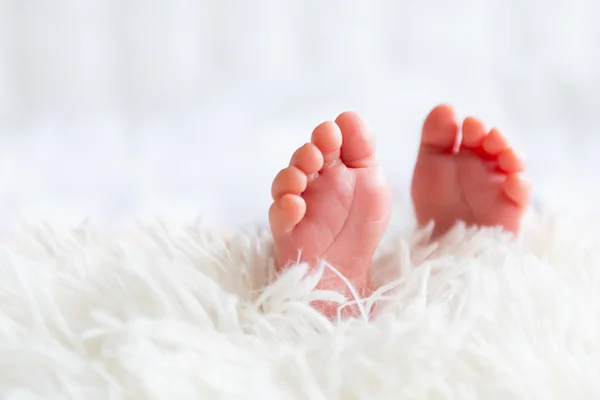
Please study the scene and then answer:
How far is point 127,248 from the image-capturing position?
60 centimetres

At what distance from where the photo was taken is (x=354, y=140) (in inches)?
23.6

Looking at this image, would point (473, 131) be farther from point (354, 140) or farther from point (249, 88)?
point (249, 88)

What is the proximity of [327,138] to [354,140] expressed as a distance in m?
0.03

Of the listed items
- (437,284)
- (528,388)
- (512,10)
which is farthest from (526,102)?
(528,388)

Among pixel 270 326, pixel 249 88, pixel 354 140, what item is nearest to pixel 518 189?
pixel 354 140

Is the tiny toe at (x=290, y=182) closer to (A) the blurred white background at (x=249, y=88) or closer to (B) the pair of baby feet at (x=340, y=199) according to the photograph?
(B) the pair of baby feet at (x=340, y=199)

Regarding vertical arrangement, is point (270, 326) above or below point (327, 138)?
below

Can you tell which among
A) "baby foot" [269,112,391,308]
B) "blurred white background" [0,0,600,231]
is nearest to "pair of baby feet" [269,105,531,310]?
"baby foot" [269,112,391,308]

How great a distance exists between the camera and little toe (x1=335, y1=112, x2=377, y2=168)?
23.6 inches

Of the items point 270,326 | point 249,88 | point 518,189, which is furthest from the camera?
point 249,88

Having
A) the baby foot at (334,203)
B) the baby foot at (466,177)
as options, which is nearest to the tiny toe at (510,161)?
the baby foot at (466,177)

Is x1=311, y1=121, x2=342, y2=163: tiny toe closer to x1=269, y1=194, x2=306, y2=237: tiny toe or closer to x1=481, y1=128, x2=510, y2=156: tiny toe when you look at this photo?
x1=269, y1=194, x2=306, y2=237: tiny toe

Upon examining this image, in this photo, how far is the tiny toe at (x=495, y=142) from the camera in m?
0.69

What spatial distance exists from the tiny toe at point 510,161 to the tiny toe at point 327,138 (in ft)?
0.59
